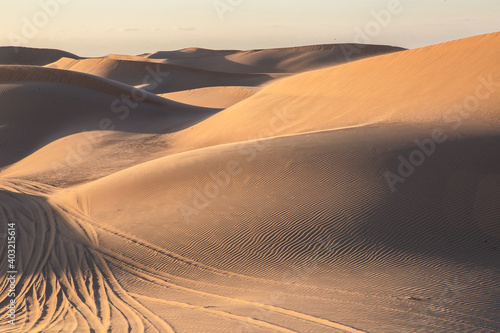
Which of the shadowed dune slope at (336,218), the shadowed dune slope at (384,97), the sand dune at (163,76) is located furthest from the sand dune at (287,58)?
the shadowed dune slope at (336,218)

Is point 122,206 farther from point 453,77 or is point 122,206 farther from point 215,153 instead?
point 453,77

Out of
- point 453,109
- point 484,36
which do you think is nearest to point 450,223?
point 453,109

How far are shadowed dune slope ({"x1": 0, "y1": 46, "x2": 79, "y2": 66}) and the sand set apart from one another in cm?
6830

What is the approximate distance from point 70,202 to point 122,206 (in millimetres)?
1657

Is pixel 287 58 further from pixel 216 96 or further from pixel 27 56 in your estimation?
pixel 27 56

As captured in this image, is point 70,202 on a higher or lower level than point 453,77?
lower

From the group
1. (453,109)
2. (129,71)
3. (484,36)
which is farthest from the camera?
(129,71)

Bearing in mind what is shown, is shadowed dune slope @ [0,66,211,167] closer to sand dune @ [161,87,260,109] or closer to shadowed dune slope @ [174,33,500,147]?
shadowed dune slope @ [174,33,500,147]

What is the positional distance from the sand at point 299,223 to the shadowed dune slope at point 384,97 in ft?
0.27

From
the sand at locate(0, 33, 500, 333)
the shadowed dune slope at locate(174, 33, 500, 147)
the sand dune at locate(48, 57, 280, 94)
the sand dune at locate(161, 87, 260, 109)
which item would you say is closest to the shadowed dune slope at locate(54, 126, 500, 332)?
the sand at locate(0, 33, 500, 333)

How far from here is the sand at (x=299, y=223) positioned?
7047mm

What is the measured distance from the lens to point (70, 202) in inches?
508

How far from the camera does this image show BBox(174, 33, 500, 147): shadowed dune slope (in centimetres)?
1519

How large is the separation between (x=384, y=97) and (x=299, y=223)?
9.25 m
